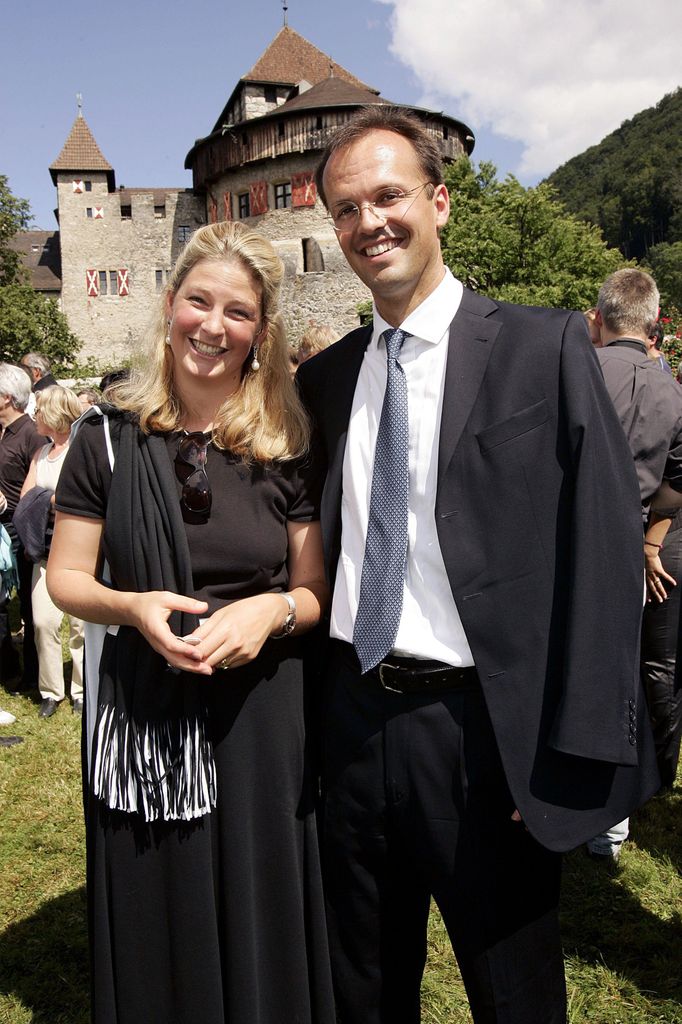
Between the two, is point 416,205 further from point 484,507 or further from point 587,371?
point 484,507

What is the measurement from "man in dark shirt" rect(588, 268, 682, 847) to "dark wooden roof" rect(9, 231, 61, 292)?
46381 millimetres

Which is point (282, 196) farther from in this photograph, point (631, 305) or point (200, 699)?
point (200, 699)

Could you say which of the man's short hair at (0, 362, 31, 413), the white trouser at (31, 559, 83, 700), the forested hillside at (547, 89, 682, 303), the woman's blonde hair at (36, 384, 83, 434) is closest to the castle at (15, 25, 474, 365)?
the man's short hair at (0, 362, 31, 413)

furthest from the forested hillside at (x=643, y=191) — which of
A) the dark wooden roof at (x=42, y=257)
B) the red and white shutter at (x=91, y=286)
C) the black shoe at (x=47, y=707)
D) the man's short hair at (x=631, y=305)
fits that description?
the black shoe at (x=47, y=707)

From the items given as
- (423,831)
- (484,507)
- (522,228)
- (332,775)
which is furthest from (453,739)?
(522,228)

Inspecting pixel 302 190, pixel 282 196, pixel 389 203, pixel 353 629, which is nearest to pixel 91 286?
pixel 282 196

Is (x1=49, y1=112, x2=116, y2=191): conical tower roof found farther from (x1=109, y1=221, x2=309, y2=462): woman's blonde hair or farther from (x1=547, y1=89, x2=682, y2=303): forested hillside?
(x1=109, y1=221, x2=309, y2=462): woman's blonde hair

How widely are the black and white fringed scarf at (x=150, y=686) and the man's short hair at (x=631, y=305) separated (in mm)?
2503

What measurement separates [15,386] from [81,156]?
48.5m

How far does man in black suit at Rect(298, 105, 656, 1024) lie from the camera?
1662mm

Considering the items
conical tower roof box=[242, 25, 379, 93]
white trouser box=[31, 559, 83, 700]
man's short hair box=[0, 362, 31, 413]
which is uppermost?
conical tower roof box=[242, 25, 379, 93]

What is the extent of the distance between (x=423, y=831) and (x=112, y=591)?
3.14ft

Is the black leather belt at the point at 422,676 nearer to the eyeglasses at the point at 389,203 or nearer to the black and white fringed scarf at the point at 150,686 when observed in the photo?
the black and white fringed scarf at the point at 150,686

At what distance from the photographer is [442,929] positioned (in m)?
3.31
